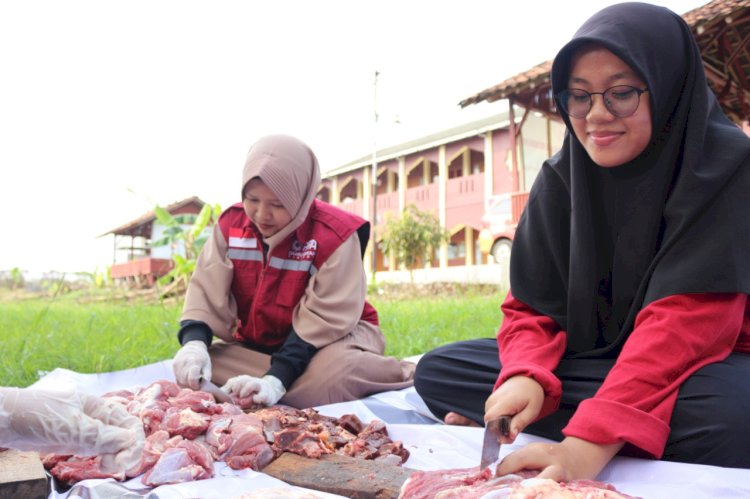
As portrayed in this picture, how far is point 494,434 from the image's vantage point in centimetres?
166

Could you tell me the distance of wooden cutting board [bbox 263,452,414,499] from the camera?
5.31ft

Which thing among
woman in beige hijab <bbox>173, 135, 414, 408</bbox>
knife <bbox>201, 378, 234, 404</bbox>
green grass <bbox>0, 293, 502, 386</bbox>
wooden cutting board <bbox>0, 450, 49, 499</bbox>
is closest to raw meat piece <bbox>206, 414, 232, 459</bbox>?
knife <bbox>201, 378, 234, 404</bbox>

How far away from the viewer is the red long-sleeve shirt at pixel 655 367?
5.22 ft

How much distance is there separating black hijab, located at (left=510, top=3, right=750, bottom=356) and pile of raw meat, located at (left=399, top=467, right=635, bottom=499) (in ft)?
1.97

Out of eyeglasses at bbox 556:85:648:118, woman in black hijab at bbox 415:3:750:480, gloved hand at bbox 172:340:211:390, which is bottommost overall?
gloved hand at bbox 172:340:211:390

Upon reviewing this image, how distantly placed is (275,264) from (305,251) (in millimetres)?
148

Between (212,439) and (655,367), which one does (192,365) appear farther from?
(655,367)

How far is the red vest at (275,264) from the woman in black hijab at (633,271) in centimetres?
123

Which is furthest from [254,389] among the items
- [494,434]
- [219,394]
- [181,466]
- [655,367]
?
[655,367]

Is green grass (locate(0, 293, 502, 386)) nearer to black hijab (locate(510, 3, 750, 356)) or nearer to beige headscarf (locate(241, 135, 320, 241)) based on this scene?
beige headscarf (locate(241, 135, 320, 241))

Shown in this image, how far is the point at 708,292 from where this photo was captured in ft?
5.48

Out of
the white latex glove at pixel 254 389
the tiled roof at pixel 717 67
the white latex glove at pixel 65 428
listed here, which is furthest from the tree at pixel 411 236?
the white latex glove at pixel 65 428

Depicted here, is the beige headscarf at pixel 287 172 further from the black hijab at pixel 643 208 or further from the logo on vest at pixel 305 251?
the black hijab at pixel 643 208

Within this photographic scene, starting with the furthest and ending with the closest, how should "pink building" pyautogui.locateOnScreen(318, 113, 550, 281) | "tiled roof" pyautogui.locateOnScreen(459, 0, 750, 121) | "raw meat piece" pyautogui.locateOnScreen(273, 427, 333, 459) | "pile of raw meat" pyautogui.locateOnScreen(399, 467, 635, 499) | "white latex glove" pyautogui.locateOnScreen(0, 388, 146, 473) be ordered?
"pink building" pyautogui.locateOnScreen(318, 113, 550, 281) < "tiled roof" pyautogui.locateOnScreen(459, 0, 750, 121) < "raw meat piece" pyautogui.locateOnScreen(273, 427, 333, 459) < "white latex glove" pyautogui.locateOnScreen(0, 388, 146, 473) < "pile of raw meat" pyautogui.locateOnScreen(399, 467, 635, 499)
